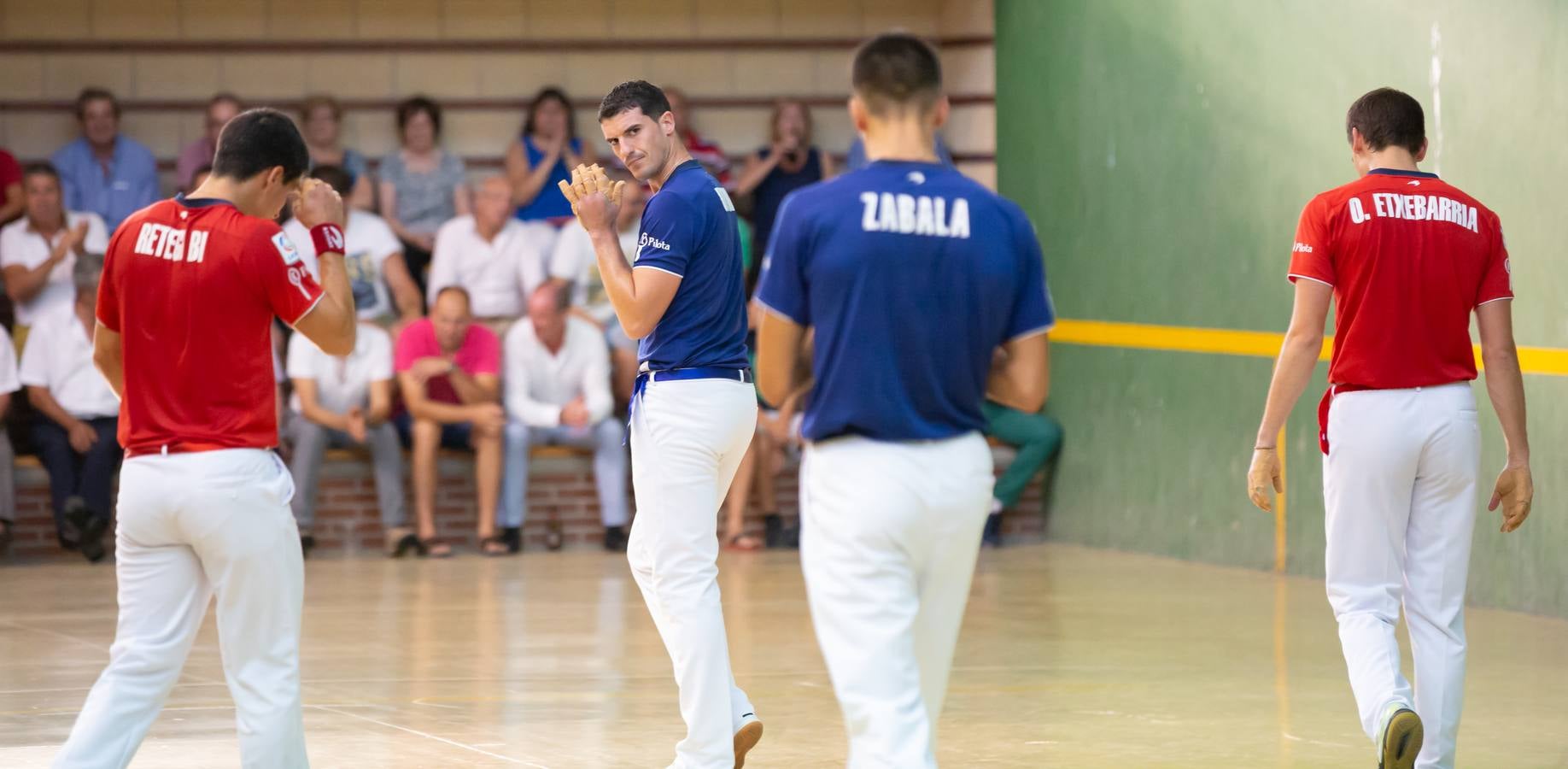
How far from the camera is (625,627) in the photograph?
338 inches

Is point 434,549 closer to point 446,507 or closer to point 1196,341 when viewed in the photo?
point 446,507

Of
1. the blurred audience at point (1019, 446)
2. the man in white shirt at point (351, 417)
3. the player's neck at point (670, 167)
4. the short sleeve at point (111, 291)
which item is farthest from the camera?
the blurred audience at point (1019, 446)

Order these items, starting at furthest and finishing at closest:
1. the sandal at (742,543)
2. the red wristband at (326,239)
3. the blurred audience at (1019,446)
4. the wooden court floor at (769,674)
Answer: the blurred audience at (1019,446) → the sandal at (742,543) → the wooden court floor at (769,674) → the red wristband at (326,239)

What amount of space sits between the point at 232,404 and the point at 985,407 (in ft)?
25.0

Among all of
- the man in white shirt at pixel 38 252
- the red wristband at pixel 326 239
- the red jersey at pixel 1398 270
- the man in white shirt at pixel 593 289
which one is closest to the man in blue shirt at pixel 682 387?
the red wristband at pixel 326 239

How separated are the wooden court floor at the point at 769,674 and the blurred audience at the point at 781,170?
107 inches

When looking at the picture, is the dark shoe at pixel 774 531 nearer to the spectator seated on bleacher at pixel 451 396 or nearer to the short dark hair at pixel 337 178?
the spectator seated on bleacher at pixel 451 396

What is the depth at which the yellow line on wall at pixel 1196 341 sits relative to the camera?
8.75 metres

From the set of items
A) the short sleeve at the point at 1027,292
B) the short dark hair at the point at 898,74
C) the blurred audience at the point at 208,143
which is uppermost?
the blurred audience at the point at 208,143

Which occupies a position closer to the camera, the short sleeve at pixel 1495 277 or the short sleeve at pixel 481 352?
the short sleeve at pixel 1495 277

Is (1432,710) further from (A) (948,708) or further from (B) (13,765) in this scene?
(B) (13,765)

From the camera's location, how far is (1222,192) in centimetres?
1057

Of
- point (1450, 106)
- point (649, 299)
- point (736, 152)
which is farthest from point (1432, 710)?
point (736, 152)

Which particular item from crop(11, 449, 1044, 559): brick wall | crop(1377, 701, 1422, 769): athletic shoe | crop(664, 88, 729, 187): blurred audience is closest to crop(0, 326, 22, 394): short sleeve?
crop(11, 449, 1044, 559): brick wall
